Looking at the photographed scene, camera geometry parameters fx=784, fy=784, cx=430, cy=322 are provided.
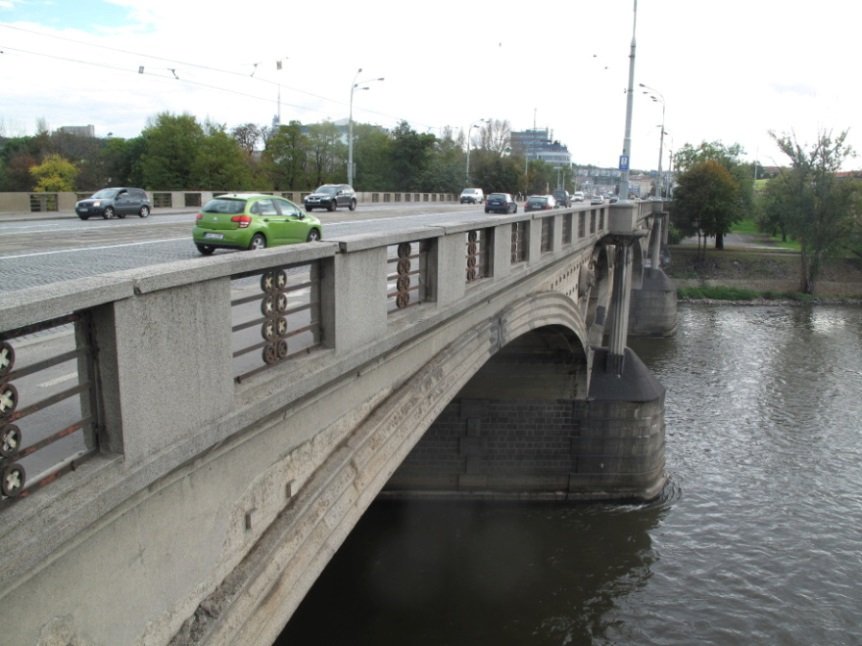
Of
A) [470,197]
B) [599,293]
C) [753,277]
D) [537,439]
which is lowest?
[753,277]

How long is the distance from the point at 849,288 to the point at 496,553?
47.0 meters

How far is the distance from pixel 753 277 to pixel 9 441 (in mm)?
59771

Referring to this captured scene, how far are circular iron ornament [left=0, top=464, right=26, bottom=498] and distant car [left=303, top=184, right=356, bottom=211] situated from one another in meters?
31.7

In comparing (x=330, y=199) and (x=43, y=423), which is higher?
(x=330, y=199)

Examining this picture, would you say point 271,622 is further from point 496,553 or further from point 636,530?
point 636,530

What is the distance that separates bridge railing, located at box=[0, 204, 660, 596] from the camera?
9.22 ft

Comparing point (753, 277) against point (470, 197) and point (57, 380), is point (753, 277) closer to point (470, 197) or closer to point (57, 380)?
point (470, 197)

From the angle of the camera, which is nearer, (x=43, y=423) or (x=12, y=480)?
(x=12, y=480)

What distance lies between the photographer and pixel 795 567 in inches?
587

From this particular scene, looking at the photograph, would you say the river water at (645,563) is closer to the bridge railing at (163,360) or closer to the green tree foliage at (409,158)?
the bridge railing at (163,360)

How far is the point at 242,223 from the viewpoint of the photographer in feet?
43.1

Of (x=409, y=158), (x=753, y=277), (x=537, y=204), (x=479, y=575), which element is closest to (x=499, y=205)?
(x=537, y=204)

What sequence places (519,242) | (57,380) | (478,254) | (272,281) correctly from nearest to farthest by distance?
(272,281) → (57,380) → (478,254) → (519,242)

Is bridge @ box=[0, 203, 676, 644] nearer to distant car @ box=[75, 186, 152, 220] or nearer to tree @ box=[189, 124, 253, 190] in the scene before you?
distant car @ box=[75, 186, 152, 220]
